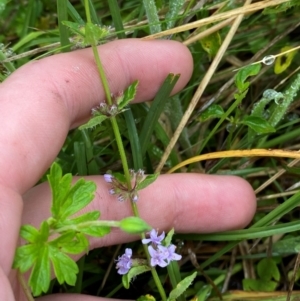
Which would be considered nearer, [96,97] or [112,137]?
[96,97]

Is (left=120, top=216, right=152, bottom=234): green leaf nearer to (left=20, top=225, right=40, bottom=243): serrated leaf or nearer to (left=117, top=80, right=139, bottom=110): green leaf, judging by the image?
(left=20, top=225, right=40, bottom=243): serrated leaf

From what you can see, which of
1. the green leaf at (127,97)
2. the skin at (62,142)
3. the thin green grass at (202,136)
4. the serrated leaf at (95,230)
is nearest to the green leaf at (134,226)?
the serrated leaf at (95,230)

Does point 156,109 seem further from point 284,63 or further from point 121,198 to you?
point 284,63

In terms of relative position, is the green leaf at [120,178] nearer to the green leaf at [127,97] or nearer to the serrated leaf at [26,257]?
the green leaf at [127,97]

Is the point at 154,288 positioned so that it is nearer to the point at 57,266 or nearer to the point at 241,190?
the point at 241,190

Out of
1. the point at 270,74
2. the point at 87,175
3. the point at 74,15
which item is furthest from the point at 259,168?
the point at 74,15

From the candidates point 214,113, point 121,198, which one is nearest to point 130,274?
point 121,198
